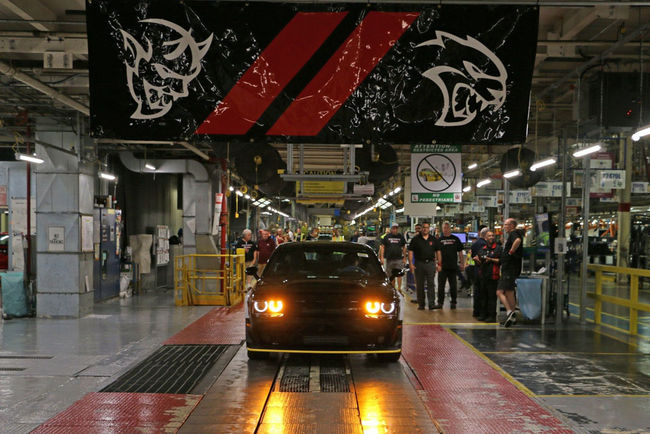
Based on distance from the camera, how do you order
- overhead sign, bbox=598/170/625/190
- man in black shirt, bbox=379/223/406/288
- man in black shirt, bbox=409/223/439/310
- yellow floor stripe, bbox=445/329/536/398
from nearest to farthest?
yellow floor stripe, bbox=445/329/536/398 → man in black shirt, bbox=409/223/439/310 → man in black shirt, bbox=379/223/406/288 → overhead sign, bbox=598/170/625/190

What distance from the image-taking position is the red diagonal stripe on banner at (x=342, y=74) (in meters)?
4.62

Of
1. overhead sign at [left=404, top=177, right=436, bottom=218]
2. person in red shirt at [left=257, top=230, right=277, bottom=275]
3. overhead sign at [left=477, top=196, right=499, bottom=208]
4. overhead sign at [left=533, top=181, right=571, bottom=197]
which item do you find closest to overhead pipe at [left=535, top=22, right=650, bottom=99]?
overhead sign at [left=404, top=177, right=436, bottom=218]

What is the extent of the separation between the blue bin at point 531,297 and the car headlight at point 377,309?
458 cm

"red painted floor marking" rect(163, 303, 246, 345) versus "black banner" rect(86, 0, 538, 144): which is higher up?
"black banner" rect(86, 0, 538, 144)

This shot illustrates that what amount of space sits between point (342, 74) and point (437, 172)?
10.2 meters

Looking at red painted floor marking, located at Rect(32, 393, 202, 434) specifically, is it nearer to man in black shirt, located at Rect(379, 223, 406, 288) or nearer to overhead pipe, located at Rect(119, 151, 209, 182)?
man in black shirt, located at Rect(379, 223, 406, 288)

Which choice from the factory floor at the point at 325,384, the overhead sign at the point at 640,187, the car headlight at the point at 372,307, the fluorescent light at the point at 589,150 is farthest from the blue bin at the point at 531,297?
the overhead sign at the point at 640,187

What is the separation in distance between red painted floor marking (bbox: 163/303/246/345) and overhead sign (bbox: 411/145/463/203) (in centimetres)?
600

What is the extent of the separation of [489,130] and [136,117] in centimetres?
306

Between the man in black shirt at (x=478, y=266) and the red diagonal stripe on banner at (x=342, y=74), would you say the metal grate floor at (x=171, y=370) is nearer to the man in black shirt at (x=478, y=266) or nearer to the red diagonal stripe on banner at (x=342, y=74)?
the red diagonal stripe on banner at (x=342, y=74)

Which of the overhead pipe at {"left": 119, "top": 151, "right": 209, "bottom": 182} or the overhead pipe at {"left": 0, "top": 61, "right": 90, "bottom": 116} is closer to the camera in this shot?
the overhead pipe at {"left": 0, "top": 61, "right": 90, "bottom": 116}

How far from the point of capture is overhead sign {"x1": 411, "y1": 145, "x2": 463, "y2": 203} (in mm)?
14328

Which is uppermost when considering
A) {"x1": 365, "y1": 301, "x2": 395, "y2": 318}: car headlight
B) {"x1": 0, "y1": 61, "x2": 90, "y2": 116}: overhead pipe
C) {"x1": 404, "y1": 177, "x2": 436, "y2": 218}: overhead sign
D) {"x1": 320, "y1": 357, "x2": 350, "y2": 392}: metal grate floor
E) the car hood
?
{"x1": 0, "y1": 61, "x2": 90, "y2": 116}: overhead pipe

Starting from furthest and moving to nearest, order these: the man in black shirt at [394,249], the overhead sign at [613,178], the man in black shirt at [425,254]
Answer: the overhead sign at [613,178]
the man in black shirt at [394,249]
the man in black shirt at [425,254]
